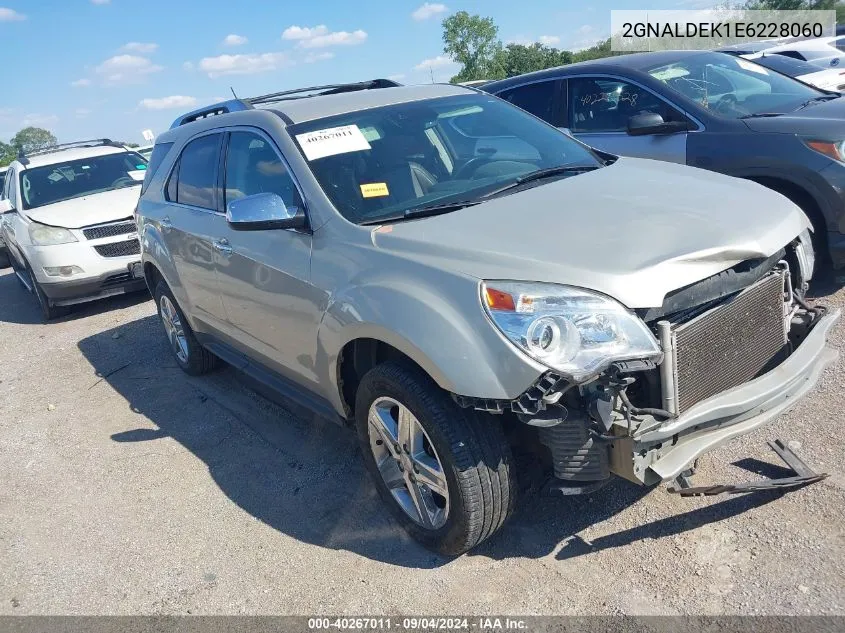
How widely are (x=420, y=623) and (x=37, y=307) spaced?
350 inches

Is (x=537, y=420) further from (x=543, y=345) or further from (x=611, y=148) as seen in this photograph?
(x=611, y=148)

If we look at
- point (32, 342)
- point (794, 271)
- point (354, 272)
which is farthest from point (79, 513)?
point (32, 342)

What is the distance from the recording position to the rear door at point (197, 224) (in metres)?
4.40

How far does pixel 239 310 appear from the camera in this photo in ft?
13.6

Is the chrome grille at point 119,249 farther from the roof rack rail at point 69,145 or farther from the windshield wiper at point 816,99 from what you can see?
the windshield wiper at point 816,99

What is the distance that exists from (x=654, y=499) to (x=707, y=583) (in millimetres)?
585

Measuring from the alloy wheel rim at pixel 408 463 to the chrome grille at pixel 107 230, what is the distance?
255 inches

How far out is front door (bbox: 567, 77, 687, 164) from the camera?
569cm

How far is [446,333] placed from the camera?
8.59 ft

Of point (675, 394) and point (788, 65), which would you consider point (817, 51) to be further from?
point (675, 394)

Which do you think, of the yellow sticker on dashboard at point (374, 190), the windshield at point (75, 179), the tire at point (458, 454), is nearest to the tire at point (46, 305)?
Result: the windshield at point (75, 179)

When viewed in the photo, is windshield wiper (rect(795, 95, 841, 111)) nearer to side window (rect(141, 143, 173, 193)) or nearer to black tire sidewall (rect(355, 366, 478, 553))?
black tire sidewall (rect(355, 366, 478, 553))

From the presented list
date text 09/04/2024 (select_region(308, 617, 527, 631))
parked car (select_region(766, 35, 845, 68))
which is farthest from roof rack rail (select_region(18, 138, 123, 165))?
parked car (select_region(766, 35, 845, 68))

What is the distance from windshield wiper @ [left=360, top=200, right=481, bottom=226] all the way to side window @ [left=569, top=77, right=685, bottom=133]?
3.21 metres
